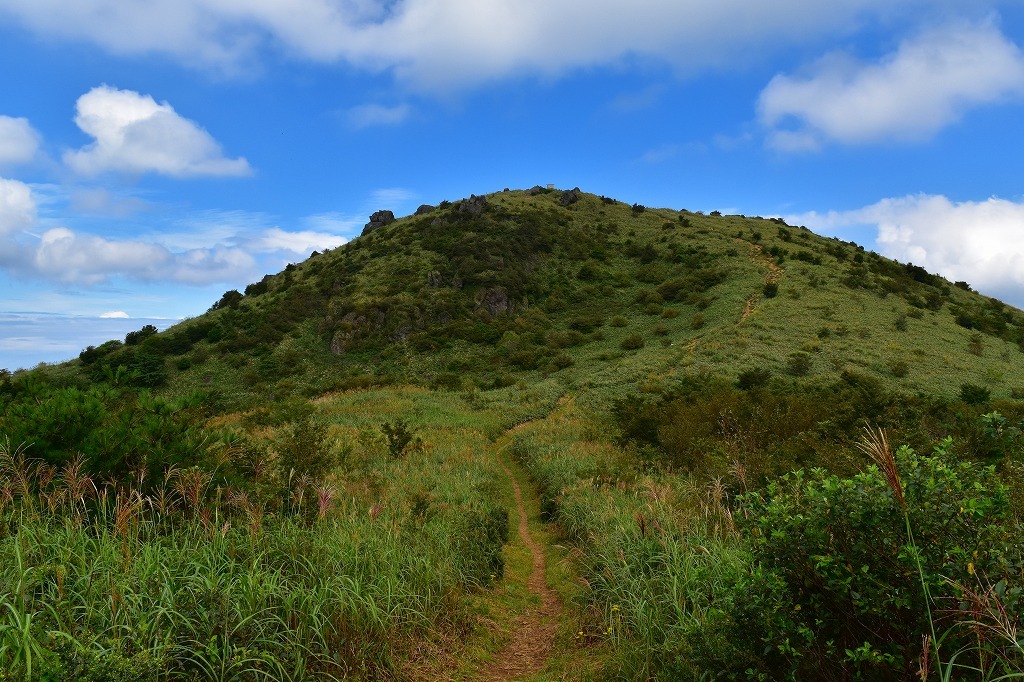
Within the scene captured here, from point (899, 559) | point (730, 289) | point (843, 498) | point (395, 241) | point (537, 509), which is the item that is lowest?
point (537, 509)

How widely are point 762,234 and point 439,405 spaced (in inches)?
2207

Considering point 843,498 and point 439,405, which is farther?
point 439,405

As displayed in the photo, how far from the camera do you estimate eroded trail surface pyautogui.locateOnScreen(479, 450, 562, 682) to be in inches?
209

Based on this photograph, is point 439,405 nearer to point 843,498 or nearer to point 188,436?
point 188,436

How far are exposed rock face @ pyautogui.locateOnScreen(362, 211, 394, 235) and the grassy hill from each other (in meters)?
55.9

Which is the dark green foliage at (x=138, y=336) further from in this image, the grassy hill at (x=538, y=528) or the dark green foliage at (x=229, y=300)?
the grassy hill at (x=538, y=528)

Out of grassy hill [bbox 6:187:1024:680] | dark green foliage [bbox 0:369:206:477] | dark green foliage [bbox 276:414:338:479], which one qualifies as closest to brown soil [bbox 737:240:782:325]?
grassy hill [bbox 6:187:1024:680]

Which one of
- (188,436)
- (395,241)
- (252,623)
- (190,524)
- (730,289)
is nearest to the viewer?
(252,623)

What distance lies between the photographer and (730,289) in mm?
45562

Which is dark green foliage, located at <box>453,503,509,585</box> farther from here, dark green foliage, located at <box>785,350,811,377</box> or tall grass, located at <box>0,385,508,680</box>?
dark green foliage, located at <box>785,350,811,377</box>

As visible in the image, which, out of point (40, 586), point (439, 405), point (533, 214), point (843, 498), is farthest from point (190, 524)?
point (533, 214)

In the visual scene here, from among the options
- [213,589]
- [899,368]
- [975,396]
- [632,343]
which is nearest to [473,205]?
[632,343]

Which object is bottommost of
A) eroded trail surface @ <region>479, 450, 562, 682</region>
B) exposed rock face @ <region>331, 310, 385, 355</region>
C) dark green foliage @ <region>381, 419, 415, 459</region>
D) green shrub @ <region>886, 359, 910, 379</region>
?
eroded trail surface @ <region>479, 450, 562, 682</region>

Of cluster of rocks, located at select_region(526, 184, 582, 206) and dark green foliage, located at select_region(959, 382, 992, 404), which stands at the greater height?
cluster of rocks, located at select_region(526, 184, 582, 206)
